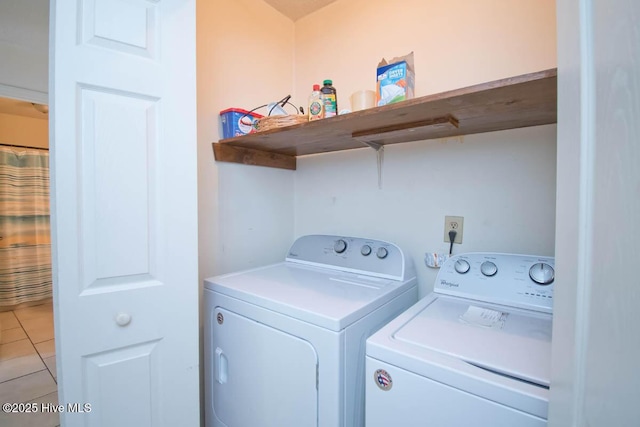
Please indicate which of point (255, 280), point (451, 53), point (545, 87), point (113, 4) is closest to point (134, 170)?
point (113, 4)

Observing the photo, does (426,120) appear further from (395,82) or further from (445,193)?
(445,193)

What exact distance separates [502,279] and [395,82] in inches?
36.3

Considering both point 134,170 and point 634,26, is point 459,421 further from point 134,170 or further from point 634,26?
point 134,170

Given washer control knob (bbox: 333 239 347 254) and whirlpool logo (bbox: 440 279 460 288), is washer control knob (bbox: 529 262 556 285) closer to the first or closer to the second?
whirlpool logo (bbox: 440 279 460 288)

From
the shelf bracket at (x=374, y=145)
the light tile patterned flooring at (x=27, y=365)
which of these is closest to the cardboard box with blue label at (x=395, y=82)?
the shelf bracket at (x=374, y=145)

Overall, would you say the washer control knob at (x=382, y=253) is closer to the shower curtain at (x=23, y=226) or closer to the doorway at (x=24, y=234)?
the doorway at (x=24, y=234)

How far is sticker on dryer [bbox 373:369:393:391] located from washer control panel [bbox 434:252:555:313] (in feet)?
1.89

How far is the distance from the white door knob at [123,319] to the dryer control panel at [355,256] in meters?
0.95

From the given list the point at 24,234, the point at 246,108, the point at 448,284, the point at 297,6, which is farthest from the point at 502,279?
the point at 24,234

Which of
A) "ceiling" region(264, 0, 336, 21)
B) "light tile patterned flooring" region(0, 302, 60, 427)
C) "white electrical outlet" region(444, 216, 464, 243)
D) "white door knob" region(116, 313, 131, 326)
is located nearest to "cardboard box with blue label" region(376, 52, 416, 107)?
"white electrical outlet" region(444, 216, 464, 243)

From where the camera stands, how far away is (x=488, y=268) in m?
1.18

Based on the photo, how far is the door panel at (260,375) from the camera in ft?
3.27

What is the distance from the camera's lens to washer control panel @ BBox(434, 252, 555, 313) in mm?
1055

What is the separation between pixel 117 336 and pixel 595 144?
1372 mm
